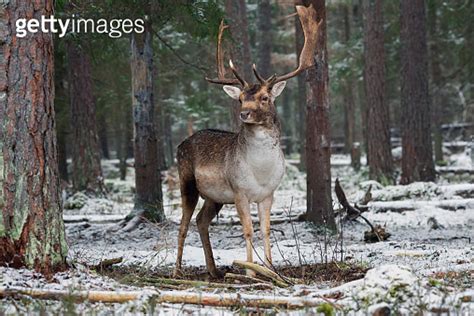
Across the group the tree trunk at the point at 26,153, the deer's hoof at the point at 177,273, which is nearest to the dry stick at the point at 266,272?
the deer's hoof at the point at 177,273

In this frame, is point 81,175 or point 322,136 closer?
point 322,136

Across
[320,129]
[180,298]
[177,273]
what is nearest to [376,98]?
[320,129]

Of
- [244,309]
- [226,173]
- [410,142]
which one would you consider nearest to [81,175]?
[410,142]

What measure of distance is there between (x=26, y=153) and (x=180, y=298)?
1931mm

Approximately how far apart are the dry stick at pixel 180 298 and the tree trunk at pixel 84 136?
12501 millimetres

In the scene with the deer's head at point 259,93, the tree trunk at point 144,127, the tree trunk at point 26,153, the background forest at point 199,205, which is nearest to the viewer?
the background forest at point 199,205

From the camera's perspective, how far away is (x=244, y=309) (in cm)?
526

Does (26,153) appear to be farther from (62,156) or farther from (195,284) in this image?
(62,156)

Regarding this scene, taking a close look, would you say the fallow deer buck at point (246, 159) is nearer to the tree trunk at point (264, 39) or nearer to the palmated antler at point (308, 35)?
the palmated antler at point (308, 35)

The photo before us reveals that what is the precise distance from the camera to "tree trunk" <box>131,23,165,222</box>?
12070 millimetres

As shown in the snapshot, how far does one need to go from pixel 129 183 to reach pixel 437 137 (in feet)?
38.6

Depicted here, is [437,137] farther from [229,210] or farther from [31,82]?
[31,82]

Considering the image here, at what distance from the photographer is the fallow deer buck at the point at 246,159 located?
7629mm

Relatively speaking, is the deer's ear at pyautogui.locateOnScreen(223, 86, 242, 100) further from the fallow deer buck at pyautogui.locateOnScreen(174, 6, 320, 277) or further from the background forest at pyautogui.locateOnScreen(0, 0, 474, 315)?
the background forest at pyautogui.locateOnScreen(0, 0, 474, 315)
